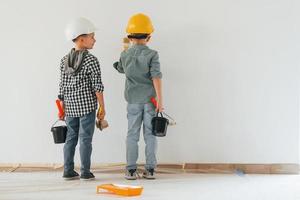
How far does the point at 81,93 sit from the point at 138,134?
0.55 meters

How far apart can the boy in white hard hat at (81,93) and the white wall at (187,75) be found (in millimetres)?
487

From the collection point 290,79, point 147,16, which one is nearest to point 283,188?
point 290,79

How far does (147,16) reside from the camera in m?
4.07

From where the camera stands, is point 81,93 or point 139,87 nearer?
point 81,93

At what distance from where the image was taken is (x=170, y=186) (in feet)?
11.5

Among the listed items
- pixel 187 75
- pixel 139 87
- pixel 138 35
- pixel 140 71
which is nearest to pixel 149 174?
pixel 139 87

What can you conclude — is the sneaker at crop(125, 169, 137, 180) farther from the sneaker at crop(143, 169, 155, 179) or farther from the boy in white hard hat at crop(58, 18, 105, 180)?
the boy in white hard hat at crop(58, 18, 105, 180)

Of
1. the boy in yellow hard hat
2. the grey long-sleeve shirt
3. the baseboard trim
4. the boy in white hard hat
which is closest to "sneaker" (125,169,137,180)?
the boy in yellow hard hat

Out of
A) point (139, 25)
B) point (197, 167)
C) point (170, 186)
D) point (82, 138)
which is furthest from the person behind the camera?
point (197, 167)

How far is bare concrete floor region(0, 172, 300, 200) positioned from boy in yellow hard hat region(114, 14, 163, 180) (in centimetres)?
18

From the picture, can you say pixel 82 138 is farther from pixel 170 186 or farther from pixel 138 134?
pixel 170 186

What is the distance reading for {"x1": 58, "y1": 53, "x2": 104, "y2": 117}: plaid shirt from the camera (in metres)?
3.76

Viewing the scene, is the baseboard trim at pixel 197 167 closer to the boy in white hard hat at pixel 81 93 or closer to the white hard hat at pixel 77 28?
the boy in white hard hat at pixel 81 93

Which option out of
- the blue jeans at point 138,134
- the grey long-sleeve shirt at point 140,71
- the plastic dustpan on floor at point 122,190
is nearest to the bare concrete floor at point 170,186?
the plastic dustpan on floor at point 122,190
